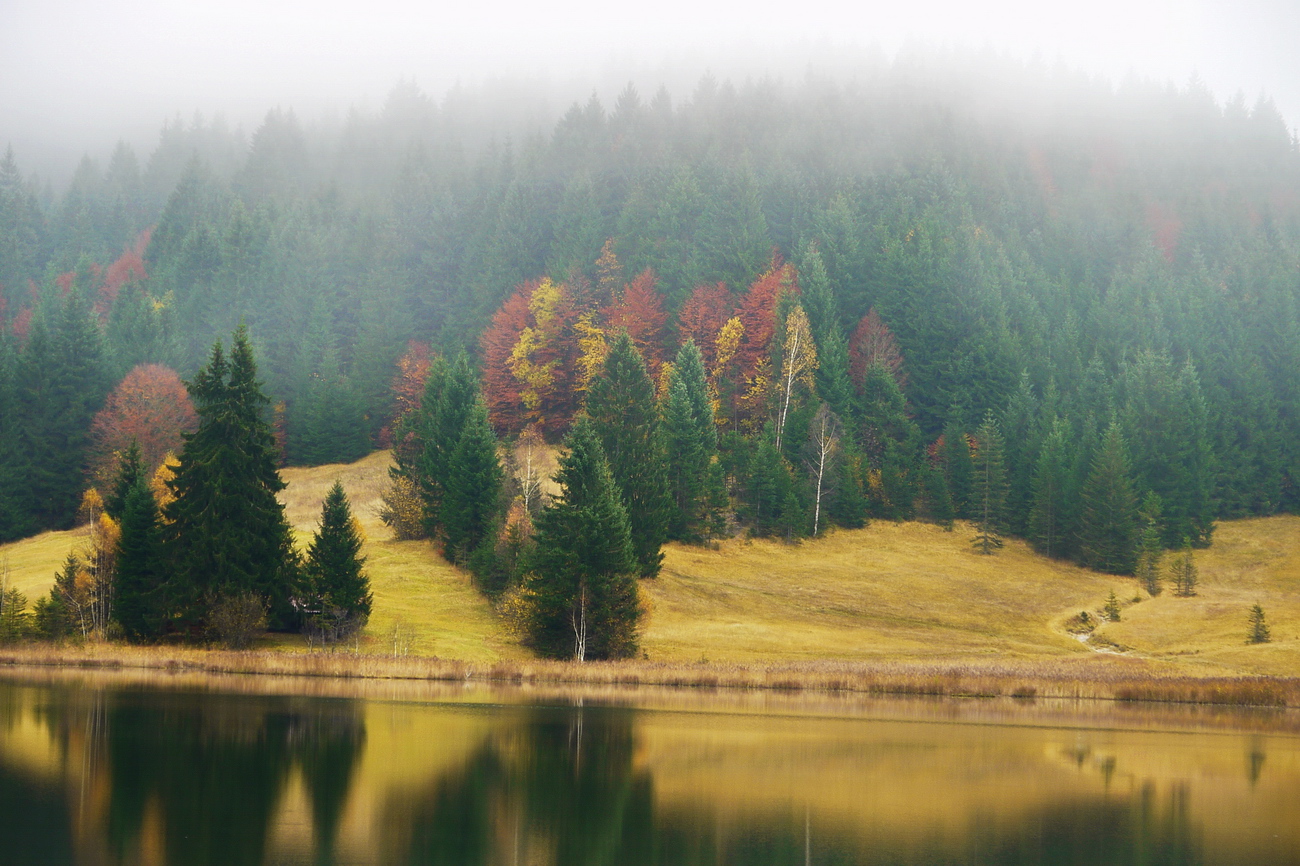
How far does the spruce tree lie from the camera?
2923 inches

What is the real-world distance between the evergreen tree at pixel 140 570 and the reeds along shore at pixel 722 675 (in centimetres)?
184

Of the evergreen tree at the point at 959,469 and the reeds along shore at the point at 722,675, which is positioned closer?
the reeds along shore at the point at 722,675

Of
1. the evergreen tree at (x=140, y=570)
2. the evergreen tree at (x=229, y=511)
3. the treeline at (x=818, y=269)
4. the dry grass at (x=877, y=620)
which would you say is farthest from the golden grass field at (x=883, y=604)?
the evergreen tree at (x=140, y=570)

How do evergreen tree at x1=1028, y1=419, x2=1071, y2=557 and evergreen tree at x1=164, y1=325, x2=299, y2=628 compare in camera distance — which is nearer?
evergreen tree at x1=164, y1=325, x2=299, y2=628

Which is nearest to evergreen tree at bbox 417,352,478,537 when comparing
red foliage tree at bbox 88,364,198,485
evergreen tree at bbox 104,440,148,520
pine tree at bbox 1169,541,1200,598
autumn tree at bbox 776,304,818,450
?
evergreen tree at bbox 104,440,148,520

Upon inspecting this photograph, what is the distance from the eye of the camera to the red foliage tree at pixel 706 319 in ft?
359

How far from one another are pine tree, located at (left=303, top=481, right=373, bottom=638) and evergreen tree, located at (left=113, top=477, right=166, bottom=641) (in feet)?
23.8

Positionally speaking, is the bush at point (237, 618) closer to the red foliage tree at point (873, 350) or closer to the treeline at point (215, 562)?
the treeline at point (215, 562)

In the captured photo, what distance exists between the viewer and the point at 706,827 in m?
23.0

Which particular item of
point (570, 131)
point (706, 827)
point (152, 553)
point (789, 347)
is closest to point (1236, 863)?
point (706, 827)

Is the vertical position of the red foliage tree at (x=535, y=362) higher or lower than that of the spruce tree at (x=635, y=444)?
higher

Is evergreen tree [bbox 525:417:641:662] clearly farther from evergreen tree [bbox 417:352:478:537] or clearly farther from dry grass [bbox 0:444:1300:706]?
evergreen tree [bbox 417:352:478:537]

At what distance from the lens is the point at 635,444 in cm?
7775

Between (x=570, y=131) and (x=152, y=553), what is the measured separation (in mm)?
100400
